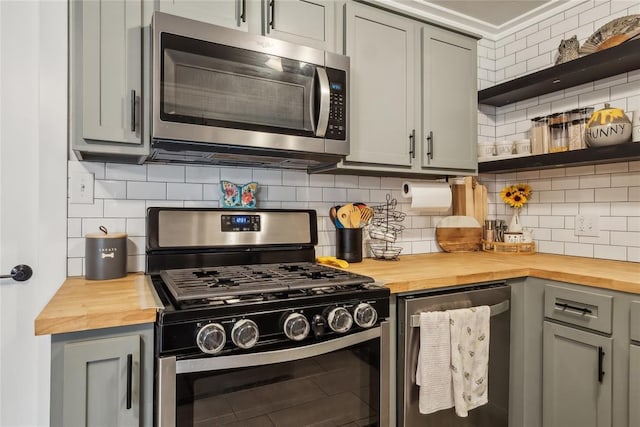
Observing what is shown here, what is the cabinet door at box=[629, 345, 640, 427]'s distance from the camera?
1367mm

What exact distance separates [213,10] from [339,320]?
1292 millimetres

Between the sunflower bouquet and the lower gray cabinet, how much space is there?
2293mm

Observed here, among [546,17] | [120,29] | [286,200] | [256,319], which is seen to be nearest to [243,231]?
[286,200]

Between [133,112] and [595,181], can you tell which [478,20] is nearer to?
[595,181]

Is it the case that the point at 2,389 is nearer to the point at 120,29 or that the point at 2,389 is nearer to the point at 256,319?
the point at 256,319

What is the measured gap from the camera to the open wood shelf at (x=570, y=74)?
1.76 m

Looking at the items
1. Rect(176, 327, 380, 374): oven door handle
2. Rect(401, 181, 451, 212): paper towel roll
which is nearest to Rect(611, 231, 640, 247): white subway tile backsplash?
Rect(401, 181, 451, 212): paper towel roll

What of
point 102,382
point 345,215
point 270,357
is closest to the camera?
point 102,382

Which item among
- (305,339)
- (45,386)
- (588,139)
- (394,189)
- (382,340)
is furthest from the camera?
(394,189)

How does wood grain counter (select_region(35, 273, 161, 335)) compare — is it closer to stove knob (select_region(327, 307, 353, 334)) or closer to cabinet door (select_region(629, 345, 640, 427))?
Answer: stove knob (select_region(327, 307, 353, 334))

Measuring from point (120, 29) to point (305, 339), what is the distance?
4.20 ft

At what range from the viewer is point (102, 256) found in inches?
56.0

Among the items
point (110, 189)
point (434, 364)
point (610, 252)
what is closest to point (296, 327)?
point (434, 364)

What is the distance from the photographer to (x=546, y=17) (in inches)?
93.1
